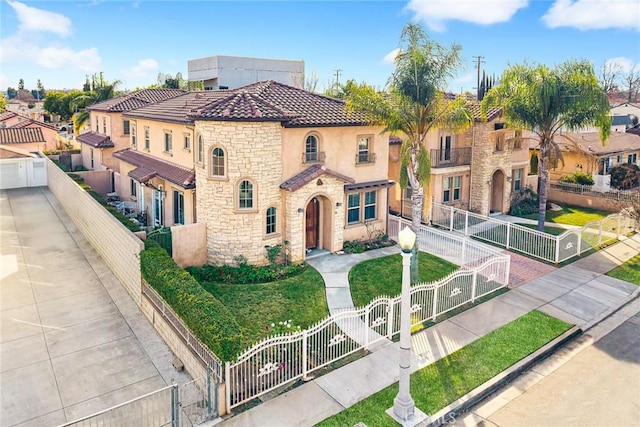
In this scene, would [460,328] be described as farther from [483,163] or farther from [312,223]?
[483,163]

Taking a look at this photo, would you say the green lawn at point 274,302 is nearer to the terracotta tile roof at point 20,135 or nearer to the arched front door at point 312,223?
the arched front door at point 312,223

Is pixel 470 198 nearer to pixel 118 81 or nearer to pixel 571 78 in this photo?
pixel 571 78

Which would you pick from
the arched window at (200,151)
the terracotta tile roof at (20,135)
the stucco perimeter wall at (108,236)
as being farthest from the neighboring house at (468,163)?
the terracotta tile roof at (20,135)

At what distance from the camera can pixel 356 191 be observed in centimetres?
2091

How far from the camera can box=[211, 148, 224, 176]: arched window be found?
1781 cm

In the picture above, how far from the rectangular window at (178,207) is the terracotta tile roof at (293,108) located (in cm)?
508

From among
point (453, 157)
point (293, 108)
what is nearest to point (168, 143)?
point (293, 108)

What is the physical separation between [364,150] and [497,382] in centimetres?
1225

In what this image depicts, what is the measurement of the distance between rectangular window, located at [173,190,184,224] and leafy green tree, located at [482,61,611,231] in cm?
1416

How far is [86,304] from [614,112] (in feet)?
226

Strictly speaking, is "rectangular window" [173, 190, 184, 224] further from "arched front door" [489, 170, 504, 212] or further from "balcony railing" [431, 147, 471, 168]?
"arched front door" [489, 170, 504, 212]

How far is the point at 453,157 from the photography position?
2619 centimetres

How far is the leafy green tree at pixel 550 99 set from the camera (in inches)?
805

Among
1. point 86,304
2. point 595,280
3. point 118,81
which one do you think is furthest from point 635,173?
point 118,81
